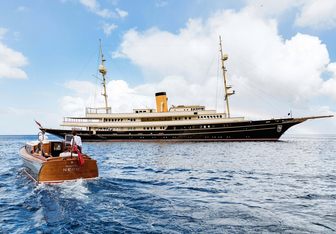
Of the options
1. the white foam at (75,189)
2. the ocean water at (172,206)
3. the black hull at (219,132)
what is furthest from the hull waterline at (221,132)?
the white foam at (75,189)

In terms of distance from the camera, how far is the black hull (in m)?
52.3

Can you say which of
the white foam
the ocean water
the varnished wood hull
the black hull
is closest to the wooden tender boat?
the varnished wood hull

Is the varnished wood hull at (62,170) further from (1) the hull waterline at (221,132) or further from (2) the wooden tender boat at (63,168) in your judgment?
(1) the hull waterline at (221,132)

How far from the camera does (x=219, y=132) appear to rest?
177 feet

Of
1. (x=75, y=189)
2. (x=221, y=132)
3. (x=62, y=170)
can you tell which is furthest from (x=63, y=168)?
Answer: (x=221, y=132)

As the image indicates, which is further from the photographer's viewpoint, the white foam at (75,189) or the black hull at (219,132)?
the black hull at (219,132)

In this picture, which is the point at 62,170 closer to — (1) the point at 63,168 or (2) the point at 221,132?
(1) the point at 63,168

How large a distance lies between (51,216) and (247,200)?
6.74 meters

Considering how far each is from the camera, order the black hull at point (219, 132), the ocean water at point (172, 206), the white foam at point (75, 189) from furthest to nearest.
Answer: the black hull at point (219, 132) < the white foam at point (75, 189) < the ocean water at point (172, 206)

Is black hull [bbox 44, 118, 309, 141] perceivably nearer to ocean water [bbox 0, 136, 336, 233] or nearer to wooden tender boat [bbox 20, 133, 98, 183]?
ocean water [bbox 0, 136, 336, 233]

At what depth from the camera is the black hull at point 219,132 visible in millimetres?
52281

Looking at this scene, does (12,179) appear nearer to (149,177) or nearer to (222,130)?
(149,177)

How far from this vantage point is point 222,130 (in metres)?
53.5

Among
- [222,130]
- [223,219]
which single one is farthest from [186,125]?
[223,219]
